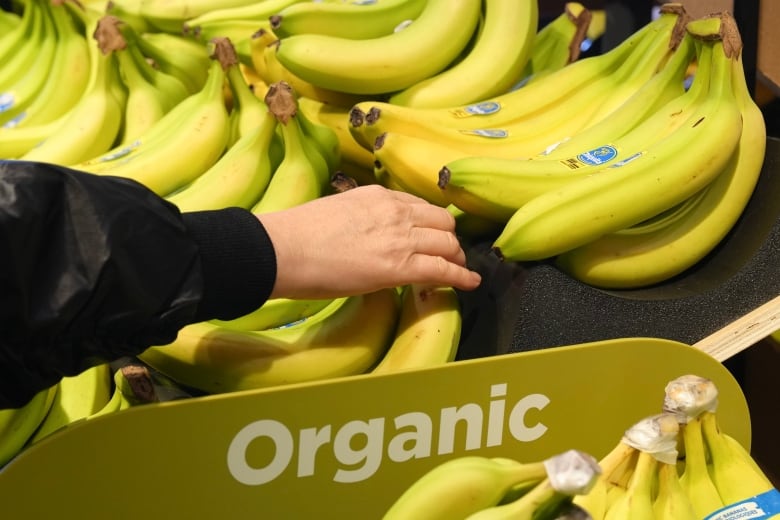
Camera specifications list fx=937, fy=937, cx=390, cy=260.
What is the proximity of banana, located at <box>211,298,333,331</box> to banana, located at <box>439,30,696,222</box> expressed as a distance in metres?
0.22

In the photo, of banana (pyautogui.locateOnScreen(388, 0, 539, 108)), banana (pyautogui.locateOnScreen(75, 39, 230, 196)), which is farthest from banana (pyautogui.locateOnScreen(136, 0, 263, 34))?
banana (pyautogui.locateOnScreen(388, 0, 539, 108))

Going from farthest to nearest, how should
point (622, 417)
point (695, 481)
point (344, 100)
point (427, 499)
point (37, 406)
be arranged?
point (344, 100) → point (37, 406) → point (622, 417) → point (695, 481) → point (427, 499)

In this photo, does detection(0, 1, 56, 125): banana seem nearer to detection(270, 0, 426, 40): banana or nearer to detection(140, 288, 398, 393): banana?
detection(270, 0, 426, 40): banana

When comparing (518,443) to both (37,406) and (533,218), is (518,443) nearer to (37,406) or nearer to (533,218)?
(533,218)

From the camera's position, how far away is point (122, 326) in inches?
31.1

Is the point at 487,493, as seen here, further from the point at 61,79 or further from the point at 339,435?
the point at 61,79

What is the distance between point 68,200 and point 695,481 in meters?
0.60

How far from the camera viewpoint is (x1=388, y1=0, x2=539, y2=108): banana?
4.67ft

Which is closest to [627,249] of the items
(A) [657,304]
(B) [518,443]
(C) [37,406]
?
(A) [657,304]

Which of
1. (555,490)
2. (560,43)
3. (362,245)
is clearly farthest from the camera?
(560,43)

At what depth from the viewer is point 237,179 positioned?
128 cm

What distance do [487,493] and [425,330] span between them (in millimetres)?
333

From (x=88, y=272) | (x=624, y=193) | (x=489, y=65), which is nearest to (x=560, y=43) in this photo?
(x=489, y=65)

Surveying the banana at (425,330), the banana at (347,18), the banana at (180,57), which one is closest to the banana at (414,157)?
the banana at (425,330)
